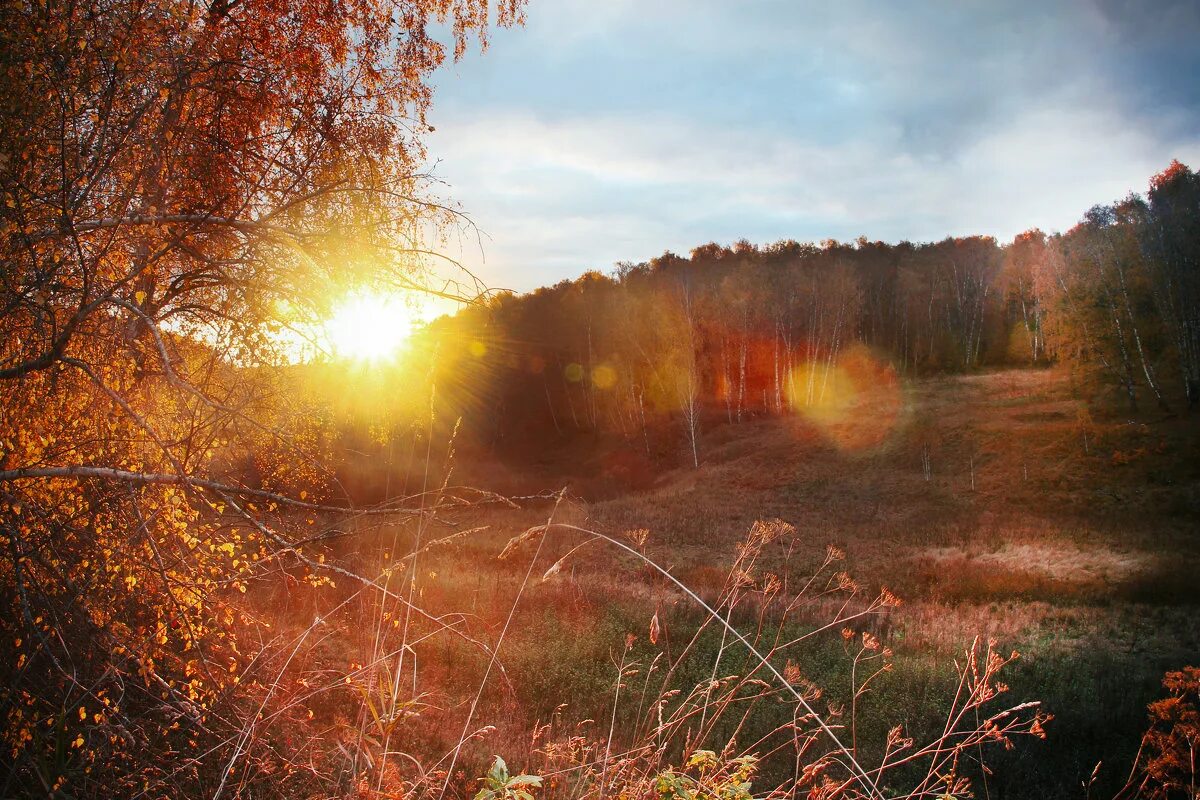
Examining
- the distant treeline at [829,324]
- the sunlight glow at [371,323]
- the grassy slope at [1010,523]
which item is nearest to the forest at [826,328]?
the distant treeline at [829,324]

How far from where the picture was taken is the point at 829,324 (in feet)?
151

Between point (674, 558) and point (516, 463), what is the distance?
2927cm

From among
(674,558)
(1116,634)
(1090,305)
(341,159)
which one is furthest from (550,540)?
(1090,305)

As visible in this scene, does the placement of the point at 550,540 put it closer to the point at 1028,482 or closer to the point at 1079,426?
the point at 1028,482

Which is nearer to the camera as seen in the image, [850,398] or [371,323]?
[371,323]

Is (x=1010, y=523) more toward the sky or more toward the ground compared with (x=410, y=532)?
more toward the ground

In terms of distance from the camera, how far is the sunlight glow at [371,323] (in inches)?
153

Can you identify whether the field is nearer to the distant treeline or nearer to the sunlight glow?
the sunlight glow

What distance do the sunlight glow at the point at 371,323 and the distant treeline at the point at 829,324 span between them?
24.3 meters

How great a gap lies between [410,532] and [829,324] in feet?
154

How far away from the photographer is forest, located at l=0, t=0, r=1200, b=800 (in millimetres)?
2666

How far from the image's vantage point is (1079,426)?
29.6 m

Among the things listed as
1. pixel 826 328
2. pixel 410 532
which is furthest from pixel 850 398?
pixel 410 532

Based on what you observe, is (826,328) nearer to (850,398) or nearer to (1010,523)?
(850,398)
